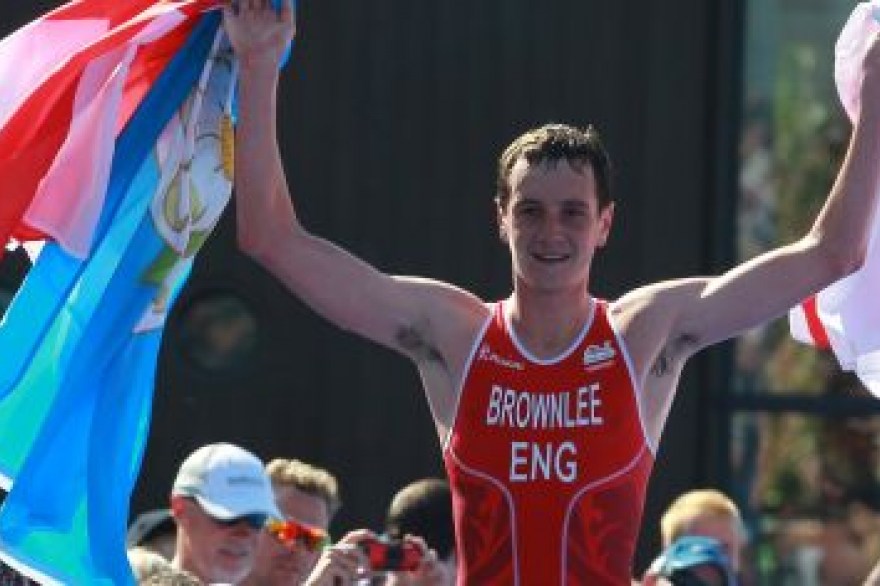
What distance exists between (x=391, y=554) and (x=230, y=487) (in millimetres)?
738

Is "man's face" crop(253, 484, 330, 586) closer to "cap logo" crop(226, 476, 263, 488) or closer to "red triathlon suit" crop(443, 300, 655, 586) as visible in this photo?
"cap logo" crop(226, 476, 263, 488)

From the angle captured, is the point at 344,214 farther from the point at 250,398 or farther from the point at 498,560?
the point at 498,560

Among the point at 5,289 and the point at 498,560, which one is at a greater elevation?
the point at 5,289

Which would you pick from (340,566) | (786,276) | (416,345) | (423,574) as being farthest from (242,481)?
(786,276)

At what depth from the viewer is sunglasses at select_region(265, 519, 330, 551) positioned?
313 inches

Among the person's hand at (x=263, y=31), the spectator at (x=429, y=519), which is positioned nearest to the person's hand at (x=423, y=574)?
the spectator at (x=429, y=519)

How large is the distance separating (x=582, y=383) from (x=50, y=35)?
5.11 feet

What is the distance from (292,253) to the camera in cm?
614

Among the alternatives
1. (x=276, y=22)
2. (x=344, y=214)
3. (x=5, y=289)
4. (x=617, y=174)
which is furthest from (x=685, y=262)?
(x=276, y=22)

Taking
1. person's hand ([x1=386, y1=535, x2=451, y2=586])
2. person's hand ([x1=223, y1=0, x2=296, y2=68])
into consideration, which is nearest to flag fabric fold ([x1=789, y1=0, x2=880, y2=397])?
person's hand ([x1=223, y1=0, x2=296, y2=68])

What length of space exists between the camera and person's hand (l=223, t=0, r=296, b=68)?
158 cm

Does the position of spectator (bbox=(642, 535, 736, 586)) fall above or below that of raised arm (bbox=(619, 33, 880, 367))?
below

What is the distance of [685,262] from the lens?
10.8 meters

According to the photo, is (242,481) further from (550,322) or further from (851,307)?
(851,307)
